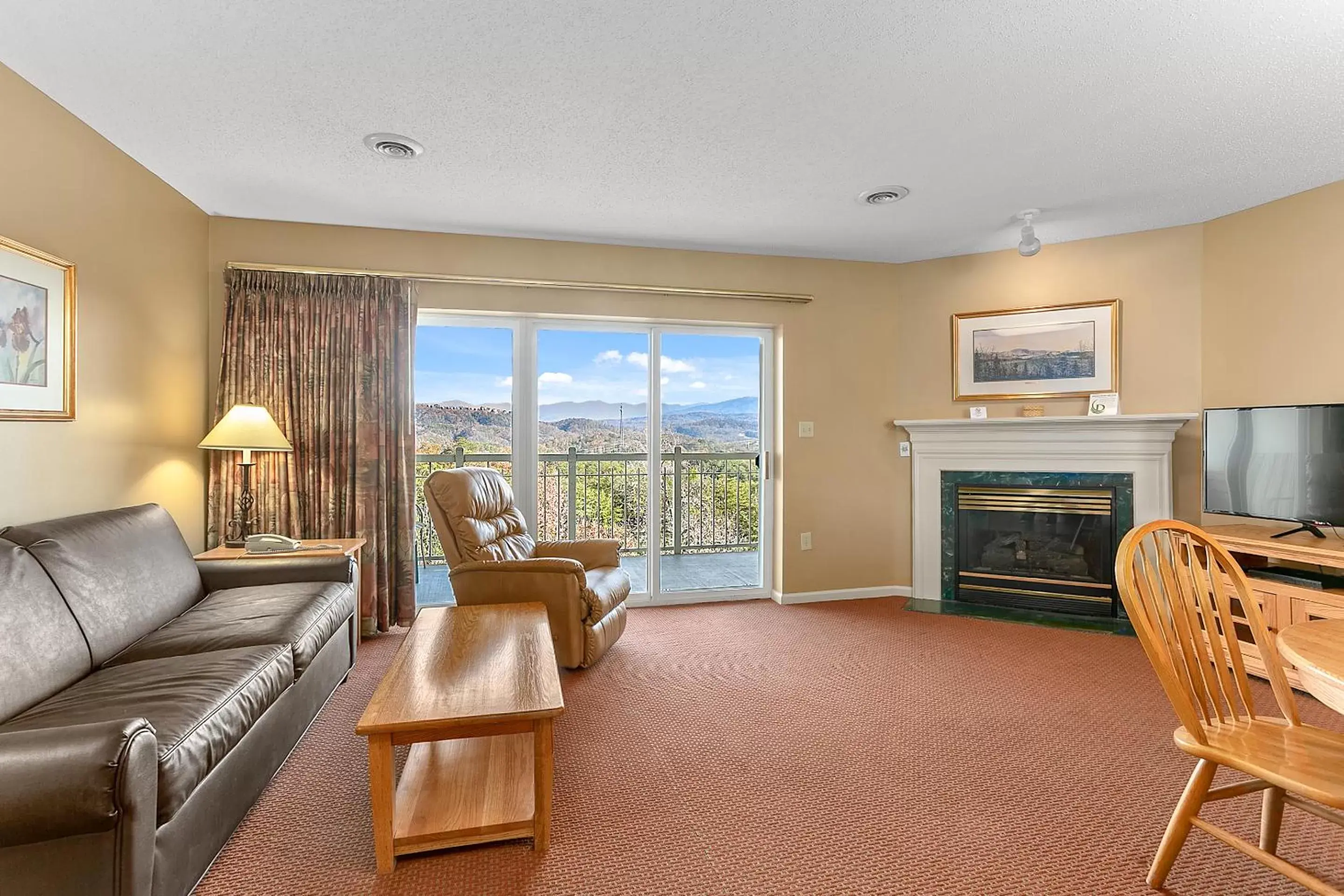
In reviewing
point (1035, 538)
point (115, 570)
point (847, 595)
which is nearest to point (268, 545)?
point (115, 570)

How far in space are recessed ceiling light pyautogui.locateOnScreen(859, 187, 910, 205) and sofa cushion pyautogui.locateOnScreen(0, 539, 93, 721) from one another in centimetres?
365

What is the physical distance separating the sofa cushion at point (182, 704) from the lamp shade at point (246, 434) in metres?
1.48

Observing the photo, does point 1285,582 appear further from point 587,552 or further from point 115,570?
point 115,570

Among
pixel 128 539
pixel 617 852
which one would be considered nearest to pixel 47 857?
pixel 617 852

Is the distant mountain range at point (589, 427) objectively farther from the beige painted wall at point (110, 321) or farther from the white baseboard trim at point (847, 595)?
the beige painted wall at point (110, 321)

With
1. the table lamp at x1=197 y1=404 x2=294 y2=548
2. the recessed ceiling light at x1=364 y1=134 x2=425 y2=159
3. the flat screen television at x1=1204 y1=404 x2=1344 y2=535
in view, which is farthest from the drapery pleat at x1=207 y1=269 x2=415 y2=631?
the flat screen television at x1=1204 y1=404 x2=1344 y2=535

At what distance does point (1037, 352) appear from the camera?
13.8ft

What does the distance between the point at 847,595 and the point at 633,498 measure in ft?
5.53

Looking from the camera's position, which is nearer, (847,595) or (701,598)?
(701,598)

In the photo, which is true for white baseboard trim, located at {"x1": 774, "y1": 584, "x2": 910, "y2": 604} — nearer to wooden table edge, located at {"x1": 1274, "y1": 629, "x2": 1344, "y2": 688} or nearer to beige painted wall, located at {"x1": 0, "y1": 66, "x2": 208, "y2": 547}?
wooden table edge, located at {"x1": 1274, "y1": 629, "x2": 1344, "y2": 688}

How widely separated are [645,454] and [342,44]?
283cm

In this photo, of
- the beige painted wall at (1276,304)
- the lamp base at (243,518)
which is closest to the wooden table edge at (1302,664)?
the beige painted wall at (1276,304)

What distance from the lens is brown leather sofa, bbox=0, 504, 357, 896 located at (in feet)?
4.08

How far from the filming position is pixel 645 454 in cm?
442
